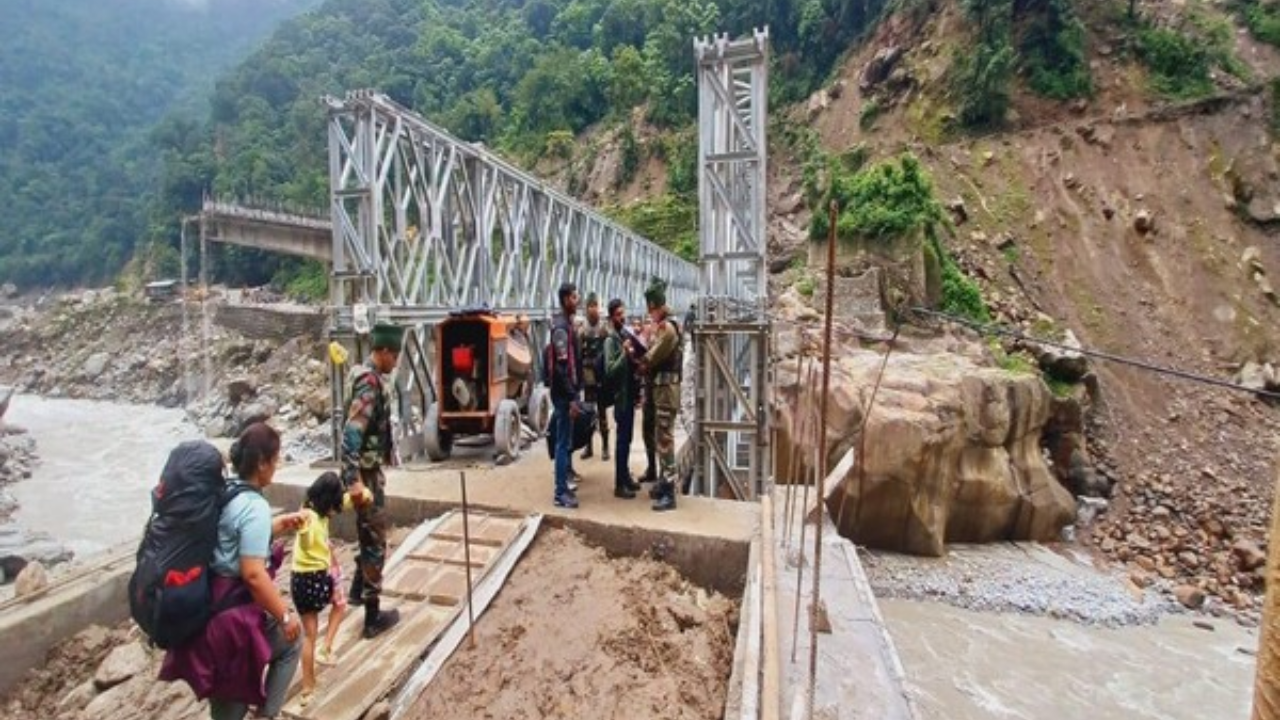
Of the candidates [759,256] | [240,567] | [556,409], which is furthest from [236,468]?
[759,256]

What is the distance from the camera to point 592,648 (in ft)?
13.1

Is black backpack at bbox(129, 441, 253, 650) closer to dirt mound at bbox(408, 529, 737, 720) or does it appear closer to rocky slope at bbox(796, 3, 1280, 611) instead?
dirt mound at bbox(408, 529, 737, 720)

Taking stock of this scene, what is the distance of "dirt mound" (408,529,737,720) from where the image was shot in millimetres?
3557

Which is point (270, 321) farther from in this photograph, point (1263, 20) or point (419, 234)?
point (1263, 20)

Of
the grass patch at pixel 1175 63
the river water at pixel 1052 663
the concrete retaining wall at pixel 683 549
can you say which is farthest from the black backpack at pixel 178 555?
the grass patch at pixel 1175 63

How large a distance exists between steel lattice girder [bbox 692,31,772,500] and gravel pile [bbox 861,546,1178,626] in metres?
5.20

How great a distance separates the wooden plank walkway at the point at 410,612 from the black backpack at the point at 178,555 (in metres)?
1.12

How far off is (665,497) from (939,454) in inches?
391

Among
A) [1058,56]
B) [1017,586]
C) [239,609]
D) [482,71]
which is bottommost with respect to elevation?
[1017,586]

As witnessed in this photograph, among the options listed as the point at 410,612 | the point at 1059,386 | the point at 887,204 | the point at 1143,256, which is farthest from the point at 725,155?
the point at 1143,256

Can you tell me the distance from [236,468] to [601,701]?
7.37 ft

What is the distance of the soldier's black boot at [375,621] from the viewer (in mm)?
4035

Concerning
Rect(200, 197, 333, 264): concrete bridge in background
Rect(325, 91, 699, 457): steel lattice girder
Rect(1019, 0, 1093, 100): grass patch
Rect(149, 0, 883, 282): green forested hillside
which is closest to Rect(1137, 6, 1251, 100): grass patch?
Rect(1019, 0, 1093, 100): grass patch

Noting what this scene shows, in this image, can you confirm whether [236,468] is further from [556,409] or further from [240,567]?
[556,409]
